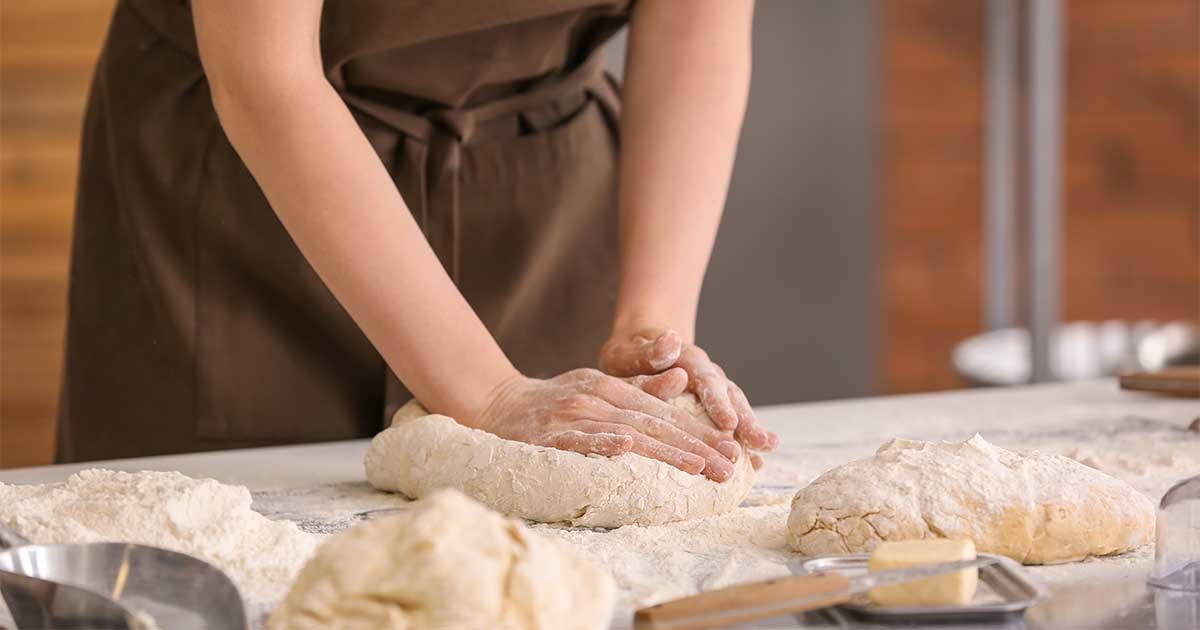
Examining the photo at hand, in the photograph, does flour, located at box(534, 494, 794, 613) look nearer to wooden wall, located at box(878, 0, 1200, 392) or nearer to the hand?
the hand

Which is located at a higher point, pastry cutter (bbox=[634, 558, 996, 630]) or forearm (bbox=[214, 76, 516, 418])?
forearm (bbox=[214, 76, 516, 418])

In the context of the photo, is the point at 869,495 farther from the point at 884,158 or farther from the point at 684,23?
the point at 884,158

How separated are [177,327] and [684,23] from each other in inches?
24.7

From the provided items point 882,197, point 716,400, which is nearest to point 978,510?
point 716,400

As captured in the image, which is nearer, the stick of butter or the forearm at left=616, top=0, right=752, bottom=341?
the stick of butter

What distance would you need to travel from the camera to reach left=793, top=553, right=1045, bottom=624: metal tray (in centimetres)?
66

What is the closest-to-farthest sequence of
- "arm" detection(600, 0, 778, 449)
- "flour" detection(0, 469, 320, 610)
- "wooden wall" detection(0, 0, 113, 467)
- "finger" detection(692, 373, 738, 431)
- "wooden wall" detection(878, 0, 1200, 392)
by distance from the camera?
1. "flour" detection(0, 469, 320, 610)
2. "finger" detection(692, 373, 738, 431)
3. "arm" detection(600, 0, 778, 449)
4. "wooden wall" detection(0, 0, 113, 467)
5. "wooden wall" detection(878, 0, 1200, 392)

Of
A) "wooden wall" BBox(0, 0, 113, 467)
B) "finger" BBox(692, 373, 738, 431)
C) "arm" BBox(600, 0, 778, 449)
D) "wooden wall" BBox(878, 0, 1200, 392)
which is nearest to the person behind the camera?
"finger" BBox(692, 373, 738, 431)

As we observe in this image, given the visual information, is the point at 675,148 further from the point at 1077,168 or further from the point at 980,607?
the point at 1077,168

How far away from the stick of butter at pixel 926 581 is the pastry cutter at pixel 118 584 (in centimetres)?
33

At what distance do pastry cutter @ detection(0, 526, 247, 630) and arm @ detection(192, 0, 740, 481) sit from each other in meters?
0.38

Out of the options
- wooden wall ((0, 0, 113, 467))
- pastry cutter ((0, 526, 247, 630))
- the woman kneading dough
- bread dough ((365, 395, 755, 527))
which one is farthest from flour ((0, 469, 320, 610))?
wooden wall ((0, 0, 113, 467))

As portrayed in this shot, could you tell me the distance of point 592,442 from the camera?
95 cm

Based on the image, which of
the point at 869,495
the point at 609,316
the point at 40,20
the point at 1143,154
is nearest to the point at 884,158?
the point at 1143,154
